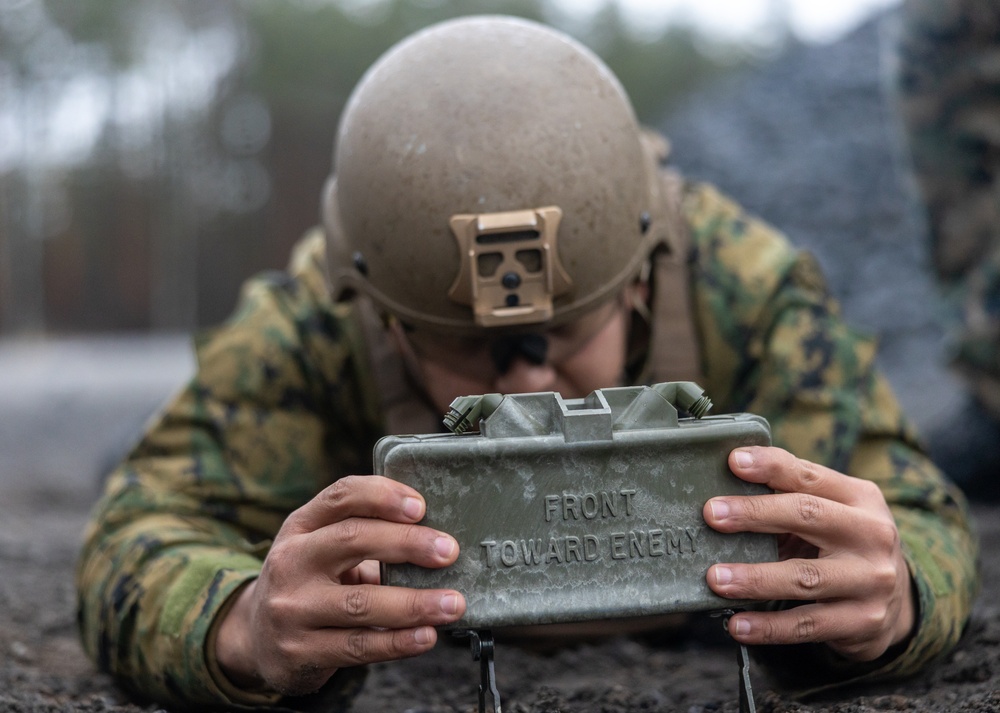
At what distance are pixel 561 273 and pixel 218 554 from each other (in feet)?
2.76

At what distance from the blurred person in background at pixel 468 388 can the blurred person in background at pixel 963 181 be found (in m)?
2.30

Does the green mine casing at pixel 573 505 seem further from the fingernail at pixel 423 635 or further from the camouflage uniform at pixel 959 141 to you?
the camouflage uniform at pixel 959 141

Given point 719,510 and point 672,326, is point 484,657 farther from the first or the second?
point 672,326

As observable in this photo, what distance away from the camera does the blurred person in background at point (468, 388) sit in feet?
5.43

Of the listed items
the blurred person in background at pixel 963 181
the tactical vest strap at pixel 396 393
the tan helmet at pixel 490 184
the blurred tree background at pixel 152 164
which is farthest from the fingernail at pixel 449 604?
the blurred tree background at pixel 152 164

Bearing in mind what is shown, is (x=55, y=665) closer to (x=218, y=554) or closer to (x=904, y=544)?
(x=218, y=554)

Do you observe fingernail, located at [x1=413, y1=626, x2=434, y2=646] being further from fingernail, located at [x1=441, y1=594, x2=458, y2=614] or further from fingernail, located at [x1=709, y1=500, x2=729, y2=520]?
fingernail, located at [x1=709, y1=500, x2=729, y2=520]

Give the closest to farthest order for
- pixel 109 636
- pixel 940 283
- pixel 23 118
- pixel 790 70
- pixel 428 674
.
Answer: pixel 109 636, pixel 428 674, pixel 940 283, pixel 23 118, pixel 790 70

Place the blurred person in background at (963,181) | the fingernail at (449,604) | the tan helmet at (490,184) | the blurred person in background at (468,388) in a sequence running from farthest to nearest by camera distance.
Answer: the blurred person in background at (963,181) → the tan helmet at (490,184) → the blurred person in background at (468,388) → the fingernail at (449,604)

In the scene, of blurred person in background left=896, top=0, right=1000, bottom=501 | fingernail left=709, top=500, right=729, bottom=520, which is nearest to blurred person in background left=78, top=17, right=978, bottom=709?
fingernail left=709, top=500, right=729, bottom=520

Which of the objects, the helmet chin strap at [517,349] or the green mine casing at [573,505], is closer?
the green mine casing at [573,505]

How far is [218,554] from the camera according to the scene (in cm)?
220

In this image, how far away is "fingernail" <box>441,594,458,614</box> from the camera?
1.53m

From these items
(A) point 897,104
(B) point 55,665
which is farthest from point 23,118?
(B) point 55,665
